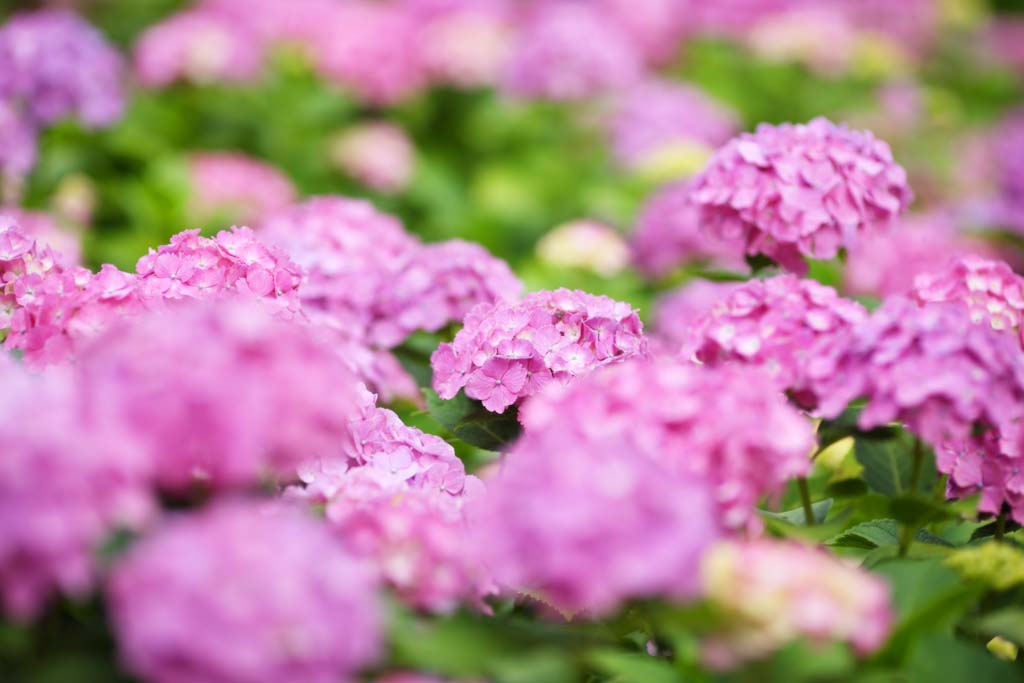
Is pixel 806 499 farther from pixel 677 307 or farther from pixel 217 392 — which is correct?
pixel 677 307

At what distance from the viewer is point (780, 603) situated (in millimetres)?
1308

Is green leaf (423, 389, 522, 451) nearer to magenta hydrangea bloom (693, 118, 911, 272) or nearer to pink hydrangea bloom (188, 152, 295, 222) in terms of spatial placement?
magenta hydrangea bloom (693, 118, 911, 272)

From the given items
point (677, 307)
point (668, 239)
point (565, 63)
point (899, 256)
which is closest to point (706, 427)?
point (677, 307)

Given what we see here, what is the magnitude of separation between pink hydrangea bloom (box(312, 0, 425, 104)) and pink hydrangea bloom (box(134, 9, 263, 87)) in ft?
1.74

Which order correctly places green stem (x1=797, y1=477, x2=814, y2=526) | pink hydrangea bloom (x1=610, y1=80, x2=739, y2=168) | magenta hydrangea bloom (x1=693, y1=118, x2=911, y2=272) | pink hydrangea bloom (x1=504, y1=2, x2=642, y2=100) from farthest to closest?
1. pink hydrangea bloom (x1=504, y1=2, x2=642, y2=100)
2. pink hydrangea bloom (x1=610, y1=80, x2=739, y2=168)
3. magenta hydrangea bloom (x1=693, y1=118, x2=911, y2=272)
4. green stem (x1=797, y1=477, x2=814, y2=526)

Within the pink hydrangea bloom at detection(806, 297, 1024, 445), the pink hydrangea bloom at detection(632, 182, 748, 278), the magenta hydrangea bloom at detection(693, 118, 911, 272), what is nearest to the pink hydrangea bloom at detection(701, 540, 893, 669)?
the pink hydrangea bloom at detection(806, 297, 1024, 445)

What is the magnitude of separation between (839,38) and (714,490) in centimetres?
549

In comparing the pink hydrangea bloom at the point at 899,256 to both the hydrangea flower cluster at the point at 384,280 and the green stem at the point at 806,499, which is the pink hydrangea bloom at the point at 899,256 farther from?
the green stem at the point at 806,499

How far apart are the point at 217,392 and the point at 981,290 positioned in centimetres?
146

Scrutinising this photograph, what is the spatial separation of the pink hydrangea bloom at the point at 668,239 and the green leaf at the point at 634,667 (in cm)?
A: 252

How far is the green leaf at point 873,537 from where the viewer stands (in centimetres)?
207

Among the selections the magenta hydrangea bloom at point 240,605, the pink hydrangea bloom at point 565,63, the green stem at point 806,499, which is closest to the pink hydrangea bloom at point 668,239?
the pink hydrangea bloom at point 565,63

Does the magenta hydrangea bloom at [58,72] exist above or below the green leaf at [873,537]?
above

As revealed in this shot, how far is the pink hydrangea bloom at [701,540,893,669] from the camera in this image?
Result: 4.28ft
